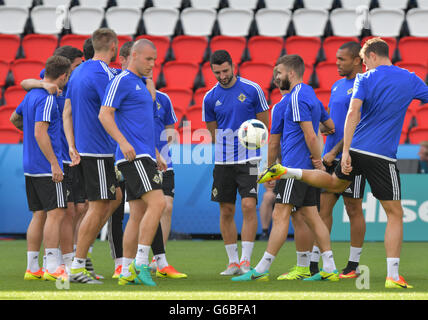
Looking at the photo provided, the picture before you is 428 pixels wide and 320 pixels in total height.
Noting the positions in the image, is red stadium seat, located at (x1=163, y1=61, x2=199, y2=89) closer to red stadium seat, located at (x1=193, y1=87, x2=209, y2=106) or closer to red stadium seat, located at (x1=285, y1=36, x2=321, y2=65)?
red stadium seat, located at (x1=193, y1=87, x2=209, y2=106)

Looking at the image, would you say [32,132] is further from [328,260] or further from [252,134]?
[328,260]

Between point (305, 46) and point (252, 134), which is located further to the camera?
point (305, 46)

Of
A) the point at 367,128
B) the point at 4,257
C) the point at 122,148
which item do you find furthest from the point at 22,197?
the point at 367,128

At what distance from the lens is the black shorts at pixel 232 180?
7.59 meters

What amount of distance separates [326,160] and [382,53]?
1.33m

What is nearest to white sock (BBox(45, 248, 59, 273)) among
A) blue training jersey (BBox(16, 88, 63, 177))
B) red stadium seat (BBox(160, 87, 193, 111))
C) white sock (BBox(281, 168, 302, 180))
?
blue training jersey (BBox(16, 88, 63, 177))

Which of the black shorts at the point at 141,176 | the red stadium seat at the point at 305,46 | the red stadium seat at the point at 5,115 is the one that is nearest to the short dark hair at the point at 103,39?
the black shorts at the point at 141,176

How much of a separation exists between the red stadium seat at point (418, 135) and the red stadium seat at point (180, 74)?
174 inches

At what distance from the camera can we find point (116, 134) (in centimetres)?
595

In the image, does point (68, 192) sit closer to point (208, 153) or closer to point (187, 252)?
point (187, 252)

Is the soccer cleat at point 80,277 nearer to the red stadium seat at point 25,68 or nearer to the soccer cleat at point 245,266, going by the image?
the soccer cleat at point 245,266

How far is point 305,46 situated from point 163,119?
24.8 ft

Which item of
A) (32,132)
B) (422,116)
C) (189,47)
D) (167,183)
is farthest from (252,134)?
(189,47)

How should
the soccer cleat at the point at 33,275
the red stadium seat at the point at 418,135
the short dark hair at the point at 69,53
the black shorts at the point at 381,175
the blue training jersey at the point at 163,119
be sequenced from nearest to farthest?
the black shorts at the point at 381,175, the soccer cleat at the point at 33,275, the short dark hair at the point at 69,53, the blue training jersey at the point at 163,119, the red stadium seat at the point at 418,135
